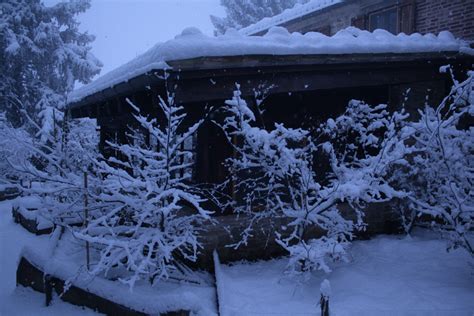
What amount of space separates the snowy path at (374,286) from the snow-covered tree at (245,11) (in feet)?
82.2

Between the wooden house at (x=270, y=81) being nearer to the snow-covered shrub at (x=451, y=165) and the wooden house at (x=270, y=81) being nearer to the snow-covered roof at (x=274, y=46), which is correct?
the snow-covered roof at (x=274, y=46)

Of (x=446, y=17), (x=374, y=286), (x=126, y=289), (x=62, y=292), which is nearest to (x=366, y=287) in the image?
(x=374, y=286)

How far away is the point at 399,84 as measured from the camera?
6.70 m

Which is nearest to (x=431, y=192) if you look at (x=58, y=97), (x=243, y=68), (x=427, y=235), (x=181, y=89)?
(x=427, y=235)

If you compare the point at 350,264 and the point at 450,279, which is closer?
the point at 450,279

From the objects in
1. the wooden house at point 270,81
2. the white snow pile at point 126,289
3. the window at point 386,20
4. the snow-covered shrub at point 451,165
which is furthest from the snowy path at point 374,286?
the window at point 386,20

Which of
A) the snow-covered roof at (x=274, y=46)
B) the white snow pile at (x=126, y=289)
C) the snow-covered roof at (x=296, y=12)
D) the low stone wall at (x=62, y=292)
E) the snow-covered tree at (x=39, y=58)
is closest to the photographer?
the white snow pile at (x=126, y=289)

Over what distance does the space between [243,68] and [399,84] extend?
10.7ft

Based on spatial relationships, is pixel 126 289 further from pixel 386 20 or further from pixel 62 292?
pixel 386 20

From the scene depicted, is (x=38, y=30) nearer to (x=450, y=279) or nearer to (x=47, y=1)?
(x=47, y=1)

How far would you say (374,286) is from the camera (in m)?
4.90

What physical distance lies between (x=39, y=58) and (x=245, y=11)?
50.5ft

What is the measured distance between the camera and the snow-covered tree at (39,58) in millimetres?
18547

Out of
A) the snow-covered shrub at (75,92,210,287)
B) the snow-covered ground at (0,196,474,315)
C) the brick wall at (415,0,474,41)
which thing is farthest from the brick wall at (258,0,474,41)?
the snow-covered shrub at (75,92,210,287)
